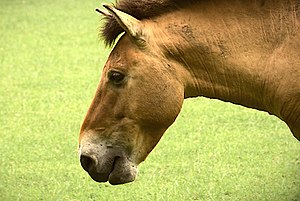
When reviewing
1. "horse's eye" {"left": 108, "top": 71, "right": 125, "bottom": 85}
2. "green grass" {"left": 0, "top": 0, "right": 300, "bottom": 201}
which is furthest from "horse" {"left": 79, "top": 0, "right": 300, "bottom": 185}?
"green grass" {"left": 0, "top": 0, "right": 300, "bottom": 201}

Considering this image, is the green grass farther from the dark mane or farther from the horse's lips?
the dark mane

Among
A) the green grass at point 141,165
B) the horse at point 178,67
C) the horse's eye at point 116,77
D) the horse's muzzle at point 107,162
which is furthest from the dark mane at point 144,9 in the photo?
the green grass at point 141,165

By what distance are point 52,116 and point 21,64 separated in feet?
4.10

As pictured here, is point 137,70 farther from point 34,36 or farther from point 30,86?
point 34,36

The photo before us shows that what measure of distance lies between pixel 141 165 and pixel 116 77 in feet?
5.87

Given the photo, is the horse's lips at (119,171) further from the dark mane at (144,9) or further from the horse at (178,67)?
the dark mane at (144,9)

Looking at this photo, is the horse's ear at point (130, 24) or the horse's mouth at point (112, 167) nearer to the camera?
the horse's ear at point (130, 24)

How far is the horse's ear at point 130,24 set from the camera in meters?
2.44

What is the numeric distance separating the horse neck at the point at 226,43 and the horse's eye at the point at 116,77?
0.16 meters

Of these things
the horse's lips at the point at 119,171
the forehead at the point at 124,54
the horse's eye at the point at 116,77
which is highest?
the forehead at the point at 124,54

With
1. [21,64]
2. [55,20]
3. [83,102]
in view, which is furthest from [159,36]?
[55,20]

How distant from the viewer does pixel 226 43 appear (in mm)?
2572

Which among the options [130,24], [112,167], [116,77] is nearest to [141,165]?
[112,167]

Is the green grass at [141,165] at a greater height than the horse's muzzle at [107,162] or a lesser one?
lesser
